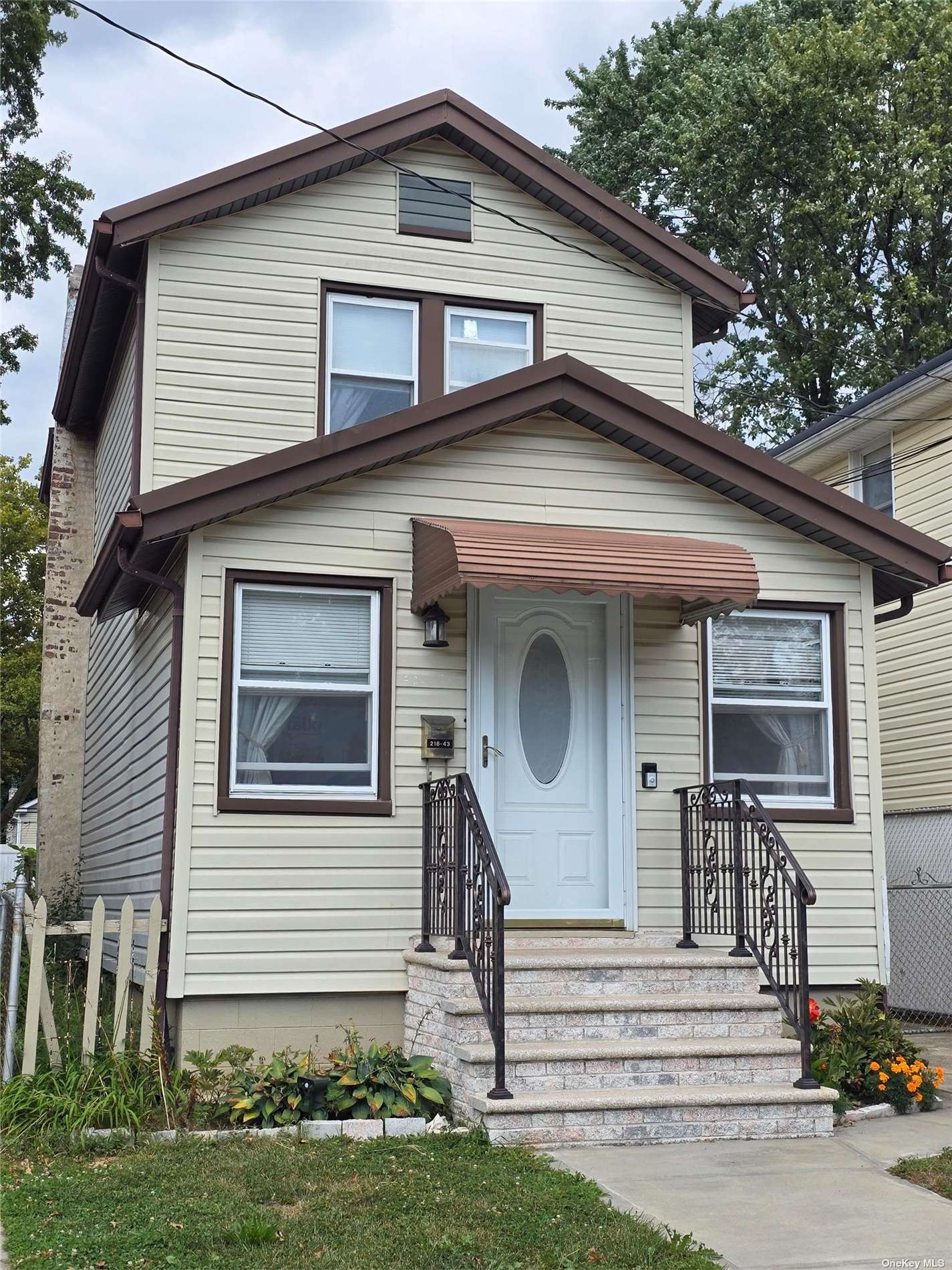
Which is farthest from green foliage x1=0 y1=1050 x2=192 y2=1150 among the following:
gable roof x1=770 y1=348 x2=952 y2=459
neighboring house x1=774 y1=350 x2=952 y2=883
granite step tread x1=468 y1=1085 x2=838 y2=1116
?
gable roof x1=770 y1=348 x2=952 y2=459

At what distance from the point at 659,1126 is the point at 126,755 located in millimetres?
5914

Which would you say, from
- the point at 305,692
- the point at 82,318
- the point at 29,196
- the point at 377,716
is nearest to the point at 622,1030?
the point at 377,716

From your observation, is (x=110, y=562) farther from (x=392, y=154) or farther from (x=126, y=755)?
(x=392, y=154)

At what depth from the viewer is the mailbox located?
9.07 m

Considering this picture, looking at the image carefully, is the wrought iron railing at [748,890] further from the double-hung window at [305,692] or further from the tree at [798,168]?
the tree at [798,168]

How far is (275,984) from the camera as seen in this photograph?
27.7 ft

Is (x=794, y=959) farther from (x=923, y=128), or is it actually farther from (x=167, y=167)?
(x=923, y=128)

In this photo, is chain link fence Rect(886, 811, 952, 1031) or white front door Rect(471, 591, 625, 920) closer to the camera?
white front door Rect(471, 591, 625, 920)

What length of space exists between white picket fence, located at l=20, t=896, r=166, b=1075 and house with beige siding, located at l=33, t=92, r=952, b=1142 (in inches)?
8.4

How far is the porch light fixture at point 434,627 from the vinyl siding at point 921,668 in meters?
7.48

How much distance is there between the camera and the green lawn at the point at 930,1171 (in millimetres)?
6234

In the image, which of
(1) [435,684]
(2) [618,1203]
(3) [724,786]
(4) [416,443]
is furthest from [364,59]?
(2) [618,1203]

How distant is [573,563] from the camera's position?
847 centimetres

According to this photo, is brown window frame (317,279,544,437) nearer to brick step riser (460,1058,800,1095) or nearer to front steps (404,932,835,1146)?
front steps (404,932,835,1146)
